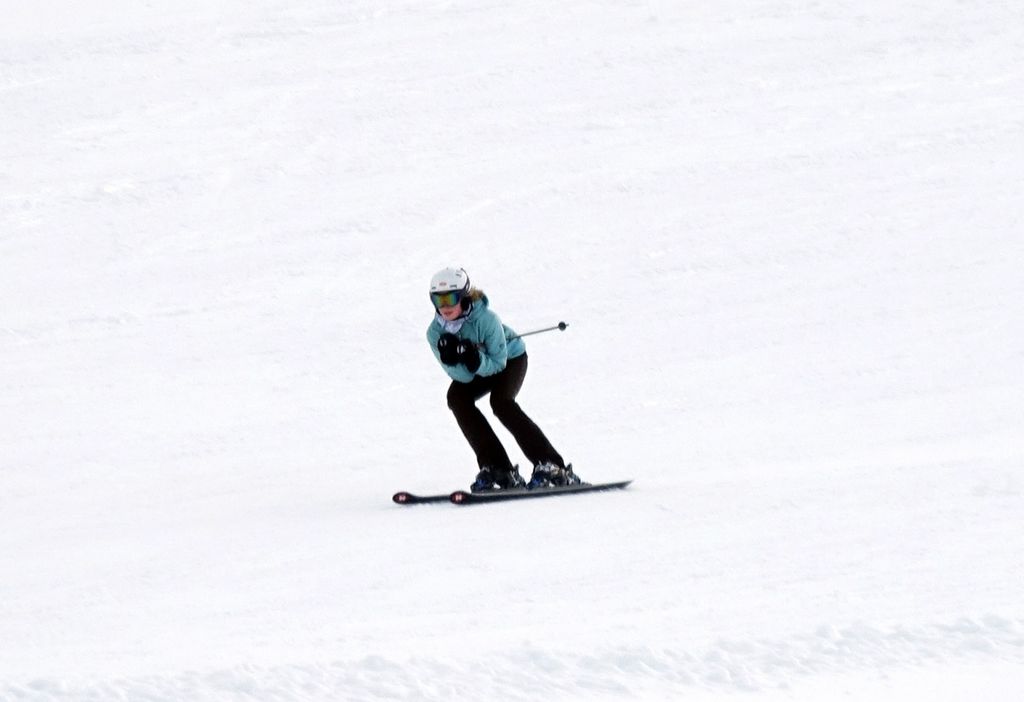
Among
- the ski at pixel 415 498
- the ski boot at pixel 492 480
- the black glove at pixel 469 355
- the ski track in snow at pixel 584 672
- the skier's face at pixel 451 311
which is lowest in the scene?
the ski track in snow at pixel 584 672

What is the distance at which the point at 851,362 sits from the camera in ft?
40.8

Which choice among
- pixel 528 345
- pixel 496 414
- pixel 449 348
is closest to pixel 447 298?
pixel 449 348

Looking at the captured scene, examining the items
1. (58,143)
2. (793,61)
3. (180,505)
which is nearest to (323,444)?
(180,505)

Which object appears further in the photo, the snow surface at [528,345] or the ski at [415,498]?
the ski at [415,498]

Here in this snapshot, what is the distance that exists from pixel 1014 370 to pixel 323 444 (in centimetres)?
540

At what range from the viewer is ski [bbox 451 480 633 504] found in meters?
8.36

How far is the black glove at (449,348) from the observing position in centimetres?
822

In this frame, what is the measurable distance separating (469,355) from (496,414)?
1.44ft

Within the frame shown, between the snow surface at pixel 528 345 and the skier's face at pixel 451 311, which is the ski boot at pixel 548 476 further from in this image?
the skier's face at pixel 451 311

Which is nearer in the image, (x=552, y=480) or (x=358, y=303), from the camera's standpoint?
(x=552, y=480)

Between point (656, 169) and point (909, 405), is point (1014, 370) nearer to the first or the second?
point (909, 405)

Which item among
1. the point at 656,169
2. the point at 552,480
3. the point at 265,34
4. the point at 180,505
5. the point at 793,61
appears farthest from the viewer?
the point at 265,34

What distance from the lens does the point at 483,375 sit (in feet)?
27.5

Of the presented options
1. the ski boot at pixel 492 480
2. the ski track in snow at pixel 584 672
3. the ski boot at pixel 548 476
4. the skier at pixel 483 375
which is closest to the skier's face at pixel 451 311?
the skier at pixel 483 375
